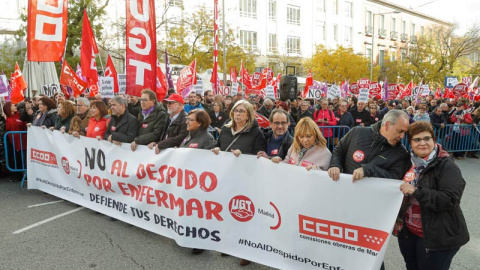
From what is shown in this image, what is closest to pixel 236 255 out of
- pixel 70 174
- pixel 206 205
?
pixel 206 205

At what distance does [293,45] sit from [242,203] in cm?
4261

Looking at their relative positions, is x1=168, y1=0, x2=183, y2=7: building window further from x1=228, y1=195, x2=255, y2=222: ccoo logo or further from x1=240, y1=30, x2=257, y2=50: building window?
x1=228, y1=195, x2=255, y2=222: ccoo logo

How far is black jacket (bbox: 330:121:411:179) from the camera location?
3.12 metres

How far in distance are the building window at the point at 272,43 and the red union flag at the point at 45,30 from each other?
1422 inches

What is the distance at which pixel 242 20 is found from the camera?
39.8 metres

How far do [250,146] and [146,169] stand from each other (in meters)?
1.39

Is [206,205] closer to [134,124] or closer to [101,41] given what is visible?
[134,124]

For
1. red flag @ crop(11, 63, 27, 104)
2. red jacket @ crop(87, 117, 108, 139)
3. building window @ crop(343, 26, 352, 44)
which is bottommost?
red jacket @ crop(87, 117, 108, 139)

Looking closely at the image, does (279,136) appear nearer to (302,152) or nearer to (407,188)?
(302,152)

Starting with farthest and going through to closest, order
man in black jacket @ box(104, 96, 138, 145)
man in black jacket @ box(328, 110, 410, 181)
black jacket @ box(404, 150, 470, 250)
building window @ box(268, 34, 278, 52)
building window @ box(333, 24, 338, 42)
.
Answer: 1. building window @ box(333, 24, 338, 42)
2. building window @ box(268, 34, 278, 52)
3. man in black jacket @ box(104, 96, 138, 145)
4. man in black jacket @ box(328, 110, 410, 181)
5. black jacket @ box(404, 150, 470, 250)

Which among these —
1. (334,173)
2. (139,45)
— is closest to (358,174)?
(334,173)

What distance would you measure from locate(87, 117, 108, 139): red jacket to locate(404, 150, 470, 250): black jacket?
4765 mm

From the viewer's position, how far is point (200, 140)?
4.61m

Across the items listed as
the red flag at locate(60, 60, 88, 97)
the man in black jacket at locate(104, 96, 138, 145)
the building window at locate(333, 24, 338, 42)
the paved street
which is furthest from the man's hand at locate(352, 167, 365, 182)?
the building window at locate(333, 24, 338, 42)
